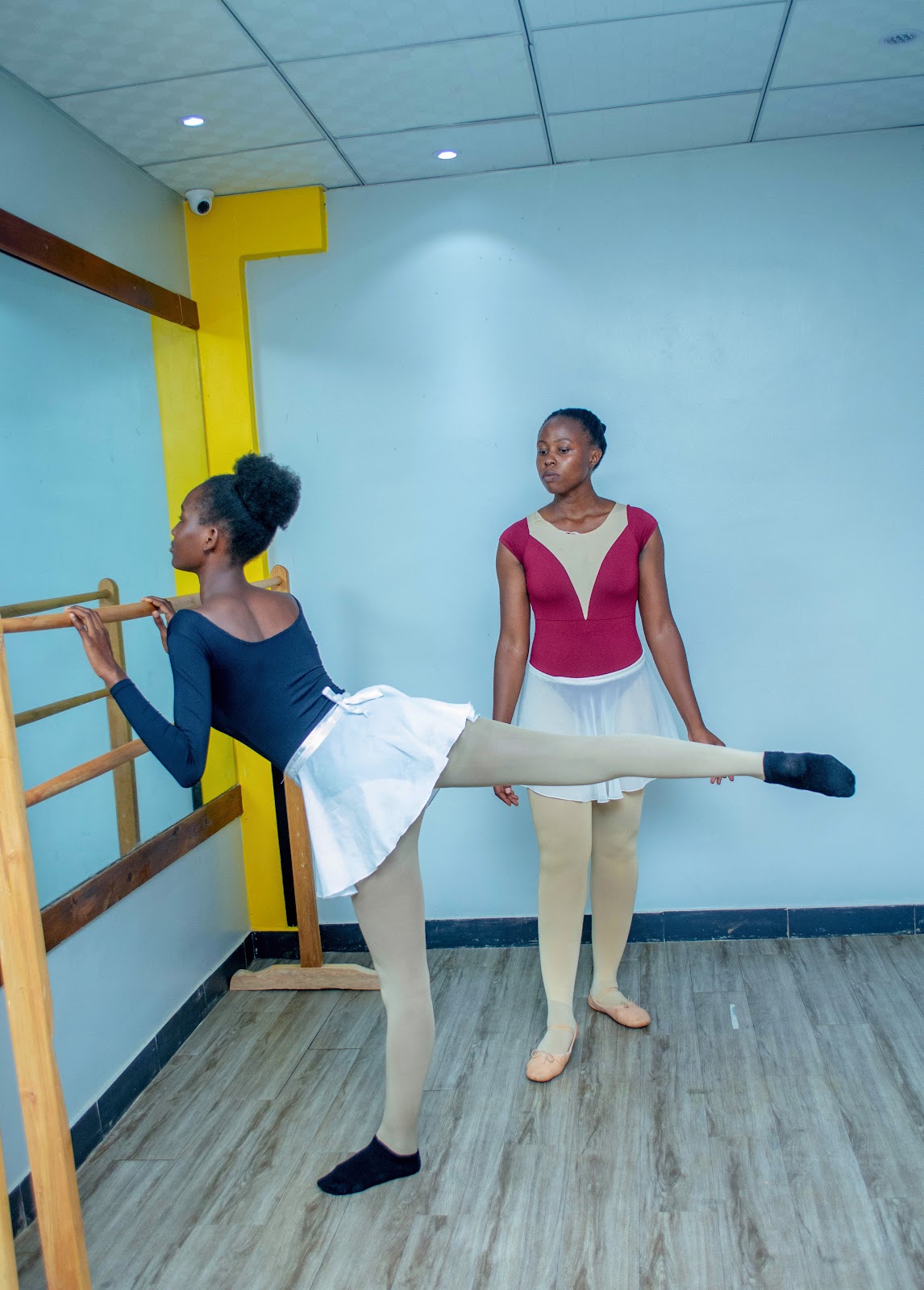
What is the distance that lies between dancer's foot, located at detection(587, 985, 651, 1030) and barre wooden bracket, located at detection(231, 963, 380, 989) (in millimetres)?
711

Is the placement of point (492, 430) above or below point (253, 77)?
below

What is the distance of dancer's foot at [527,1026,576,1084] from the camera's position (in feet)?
9.20

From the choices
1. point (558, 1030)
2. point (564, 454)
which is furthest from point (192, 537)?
point (558, 1030)

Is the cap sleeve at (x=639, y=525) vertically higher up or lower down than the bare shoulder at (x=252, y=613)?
higher up

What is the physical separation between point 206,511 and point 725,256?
6.97 feet

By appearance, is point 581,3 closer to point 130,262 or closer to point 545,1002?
point 130,262

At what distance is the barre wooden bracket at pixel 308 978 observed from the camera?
3.44 m

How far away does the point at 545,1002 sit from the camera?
3.29 metres

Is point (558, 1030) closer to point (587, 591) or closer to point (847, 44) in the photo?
point (587, 591)

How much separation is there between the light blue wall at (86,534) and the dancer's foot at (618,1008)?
1226 mm

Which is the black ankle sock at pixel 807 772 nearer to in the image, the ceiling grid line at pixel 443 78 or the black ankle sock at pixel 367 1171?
the black ankle sock at pixel 367 1171

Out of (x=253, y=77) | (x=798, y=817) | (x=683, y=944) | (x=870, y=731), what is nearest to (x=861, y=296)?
(x=870, y=731)

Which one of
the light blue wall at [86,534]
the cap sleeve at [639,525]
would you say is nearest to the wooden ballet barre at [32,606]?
the light blue wall at [86,534]

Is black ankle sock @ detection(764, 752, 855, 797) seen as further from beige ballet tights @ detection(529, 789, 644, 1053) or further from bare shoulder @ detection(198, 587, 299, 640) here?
bare shoulder @ detection(198, 587, 299, 640)
